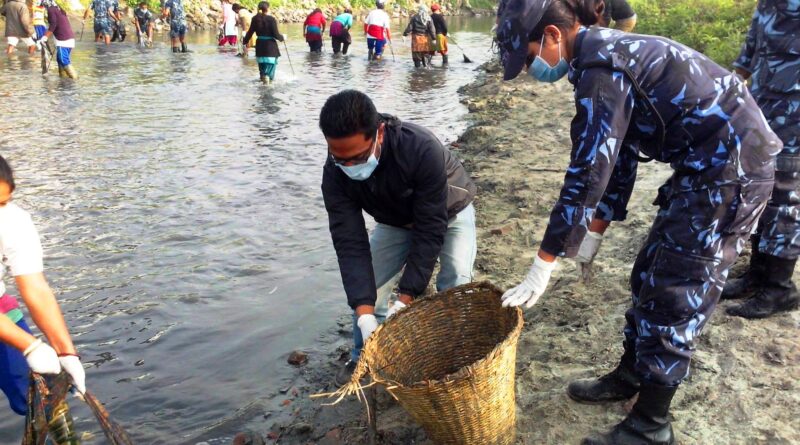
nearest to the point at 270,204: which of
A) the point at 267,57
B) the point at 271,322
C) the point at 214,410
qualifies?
the point at 271,322

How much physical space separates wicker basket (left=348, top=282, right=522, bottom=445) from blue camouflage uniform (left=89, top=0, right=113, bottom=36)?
2093 cm

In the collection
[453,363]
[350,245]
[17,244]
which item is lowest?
[453,363]

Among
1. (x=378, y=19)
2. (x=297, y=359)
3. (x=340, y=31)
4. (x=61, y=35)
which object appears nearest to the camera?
(x=297, y=359)

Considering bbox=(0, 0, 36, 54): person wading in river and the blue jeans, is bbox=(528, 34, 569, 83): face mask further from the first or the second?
bbox=(0, 0, 36, 54): person wading in river

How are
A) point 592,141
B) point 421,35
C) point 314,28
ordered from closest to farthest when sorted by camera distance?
A: point 592,141, point 421,35, point 314,28

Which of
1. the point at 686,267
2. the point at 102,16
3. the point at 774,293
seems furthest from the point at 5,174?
the point at 102,16

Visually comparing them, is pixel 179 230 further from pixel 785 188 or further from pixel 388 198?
pixel 785 188

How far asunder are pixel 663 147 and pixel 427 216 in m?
1.30

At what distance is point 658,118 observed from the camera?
2.15 meters

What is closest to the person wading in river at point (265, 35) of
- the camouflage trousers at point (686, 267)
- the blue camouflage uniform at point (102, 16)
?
the blue camouflage uniform at point (102, 16)

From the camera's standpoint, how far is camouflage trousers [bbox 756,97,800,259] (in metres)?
3.01

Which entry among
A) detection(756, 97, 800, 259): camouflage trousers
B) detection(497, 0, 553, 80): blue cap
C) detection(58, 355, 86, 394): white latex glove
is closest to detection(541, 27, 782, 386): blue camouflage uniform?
detection(497, 0, 553, 80): blue cap

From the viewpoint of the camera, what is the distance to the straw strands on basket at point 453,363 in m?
2.25

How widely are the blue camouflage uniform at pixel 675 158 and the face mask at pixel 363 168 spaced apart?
1.07 meters
